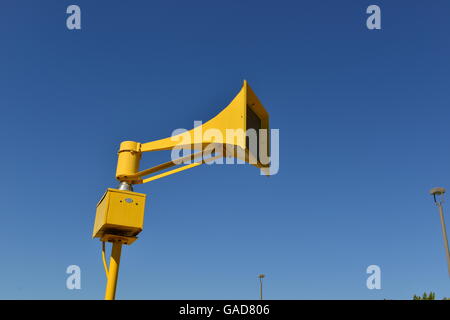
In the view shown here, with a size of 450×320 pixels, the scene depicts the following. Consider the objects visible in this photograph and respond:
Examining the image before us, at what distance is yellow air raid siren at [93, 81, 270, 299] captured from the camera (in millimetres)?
5387

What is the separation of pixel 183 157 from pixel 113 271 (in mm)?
1920

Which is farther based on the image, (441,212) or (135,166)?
(441,212)

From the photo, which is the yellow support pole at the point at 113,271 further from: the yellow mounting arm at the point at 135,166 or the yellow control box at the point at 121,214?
the yellow mounting arm at the point at 135,166

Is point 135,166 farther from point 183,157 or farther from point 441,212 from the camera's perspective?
point 441,212

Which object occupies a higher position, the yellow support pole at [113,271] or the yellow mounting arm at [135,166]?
the yellow mounting arm at [135,166]

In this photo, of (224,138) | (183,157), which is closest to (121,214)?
(183,157)

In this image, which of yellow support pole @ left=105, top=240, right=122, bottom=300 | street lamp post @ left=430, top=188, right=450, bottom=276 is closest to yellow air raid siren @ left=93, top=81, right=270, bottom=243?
yellow support pole @ left=105, top=240, right=122, bottom=300

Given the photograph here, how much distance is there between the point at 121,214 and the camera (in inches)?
212

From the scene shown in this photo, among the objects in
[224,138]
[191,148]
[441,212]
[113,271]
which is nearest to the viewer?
[113,271]

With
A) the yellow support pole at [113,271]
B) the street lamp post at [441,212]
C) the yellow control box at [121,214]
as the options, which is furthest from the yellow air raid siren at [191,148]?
the street lamp post at [441,212]

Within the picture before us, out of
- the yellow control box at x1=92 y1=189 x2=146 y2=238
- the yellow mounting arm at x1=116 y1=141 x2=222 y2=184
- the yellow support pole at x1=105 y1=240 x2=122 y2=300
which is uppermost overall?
the yellow mounting arm at x1=116 y1=141 x2=222 y2=184

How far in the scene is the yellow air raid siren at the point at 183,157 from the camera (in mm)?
5387

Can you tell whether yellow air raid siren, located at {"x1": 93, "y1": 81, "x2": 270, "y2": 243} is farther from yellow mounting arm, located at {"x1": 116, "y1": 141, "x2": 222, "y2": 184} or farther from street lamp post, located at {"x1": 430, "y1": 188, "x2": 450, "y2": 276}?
street lamp post, located at {"x1": 430, "y1": 188, "x2": 450, "y2": 276}
